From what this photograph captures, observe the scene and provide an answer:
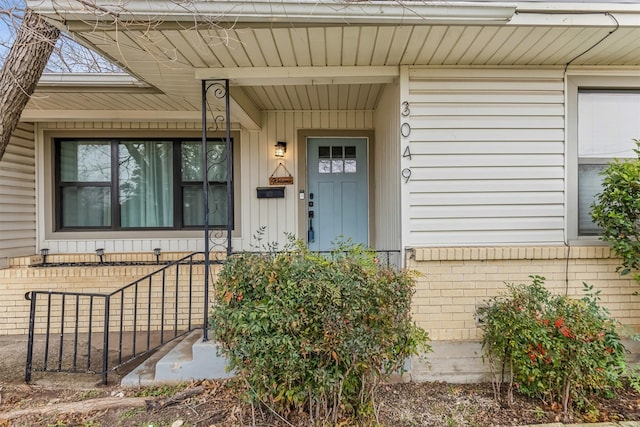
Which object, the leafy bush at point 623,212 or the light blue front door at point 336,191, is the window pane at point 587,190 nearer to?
the leafy bush at point 623,212

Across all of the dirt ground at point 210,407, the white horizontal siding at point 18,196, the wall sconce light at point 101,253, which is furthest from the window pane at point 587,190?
the white horizontal siding at point 18,196

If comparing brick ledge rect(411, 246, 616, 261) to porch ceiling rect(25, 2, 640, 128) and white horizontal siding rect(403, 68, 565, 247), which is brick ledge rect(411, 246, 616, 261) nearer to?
white horizontal siding rect(403, 68, 565, 247)

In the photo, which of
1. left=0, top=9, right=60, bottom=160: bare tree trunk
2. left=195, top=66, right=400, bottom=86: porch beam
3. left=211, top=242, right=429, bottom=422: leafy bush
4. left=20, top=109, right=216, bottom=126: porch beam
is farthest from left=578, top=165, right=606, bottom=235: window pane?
left=0, top=9, right=60, bottom=160: bare tree trunk

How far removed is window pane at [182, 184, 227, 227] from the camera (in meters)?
4.95

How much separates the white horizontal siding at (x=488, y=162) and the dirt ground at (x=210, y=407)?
Result: 4.41 ft

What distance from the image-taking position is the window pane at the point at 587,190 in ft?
10.7

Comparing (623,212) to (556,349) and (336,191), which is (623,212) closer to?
(556,349)

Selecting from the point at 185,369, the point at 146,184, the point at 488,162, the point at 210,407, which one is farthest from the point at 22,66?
the point at 488,162

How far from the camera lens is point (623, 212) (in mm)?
2773

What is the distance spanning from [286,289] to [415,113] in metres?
2.14

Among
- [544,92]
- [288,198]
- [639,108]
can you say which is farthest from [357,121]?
[639,108]

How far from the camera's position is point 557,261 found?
317 centimetres

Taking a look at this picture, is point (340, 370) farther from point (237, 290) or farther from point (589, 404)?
point (589, 404)

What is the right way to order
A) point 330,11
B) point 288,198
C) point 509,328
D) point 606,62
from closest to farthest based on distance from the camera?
point 330,11
point 509,328
point 606,62
point 288,198
